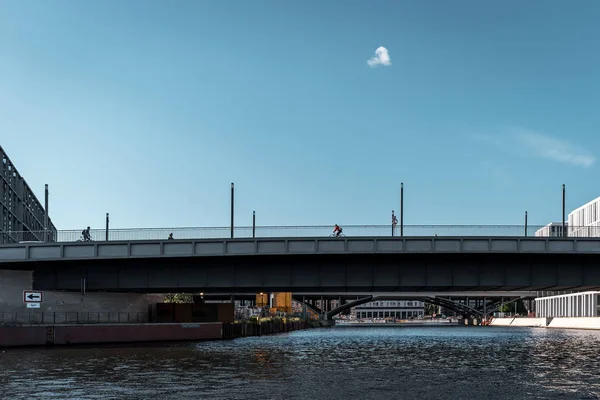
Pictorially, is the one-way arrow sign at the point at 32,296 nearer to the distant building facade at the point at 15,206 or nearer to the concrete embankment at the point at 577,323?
the distant building facade at the point at 15,206

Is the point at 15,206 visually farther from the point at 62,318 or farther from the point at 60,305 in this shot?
the point at 62,318

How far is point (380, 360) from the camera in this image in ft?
189

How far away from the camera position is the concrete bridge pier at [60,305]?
71188 mm

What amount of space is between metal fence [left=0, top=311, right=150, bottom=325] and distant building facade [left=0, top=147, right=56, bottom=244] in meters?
23.3

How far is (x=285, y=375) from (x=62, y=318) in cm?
3653

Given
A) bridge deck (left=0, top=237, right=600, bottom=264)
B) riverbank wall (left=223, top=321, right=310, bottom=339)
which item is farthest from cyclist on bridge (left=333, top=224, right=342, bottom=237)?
riverbank wall (left=223, top=321, right=310, bottom=339)

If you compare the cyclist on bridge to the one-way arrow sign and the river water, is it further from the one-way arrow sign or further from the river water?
the one-way arrow sign

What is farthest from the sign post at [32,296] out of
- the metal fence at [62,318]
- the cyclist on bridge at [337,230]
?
the cyclist on bridge at [337,230]

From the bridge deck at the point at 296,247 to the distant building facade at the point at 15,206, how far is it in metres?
32.3

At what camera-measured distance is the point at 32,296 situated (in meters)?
69.6

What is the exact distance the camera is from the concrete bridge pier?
71.2m

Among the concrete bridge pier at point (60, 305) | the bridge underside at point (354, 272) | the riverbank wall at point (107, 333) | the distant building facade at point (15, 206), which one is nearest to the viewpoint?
the bridge underside at point (354, 272)

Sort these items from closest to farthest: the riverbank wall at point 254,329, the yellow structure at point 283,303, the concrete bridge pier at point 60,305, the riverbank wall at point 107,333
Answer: the riverbank wall at point 107,333
the concrete bridge pier at point 60,305
the riverbank wall at point 254,329
the yellow structure at point 283,303

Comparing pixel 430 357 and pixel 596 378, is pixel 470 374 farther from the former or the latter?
pixel 430 357
